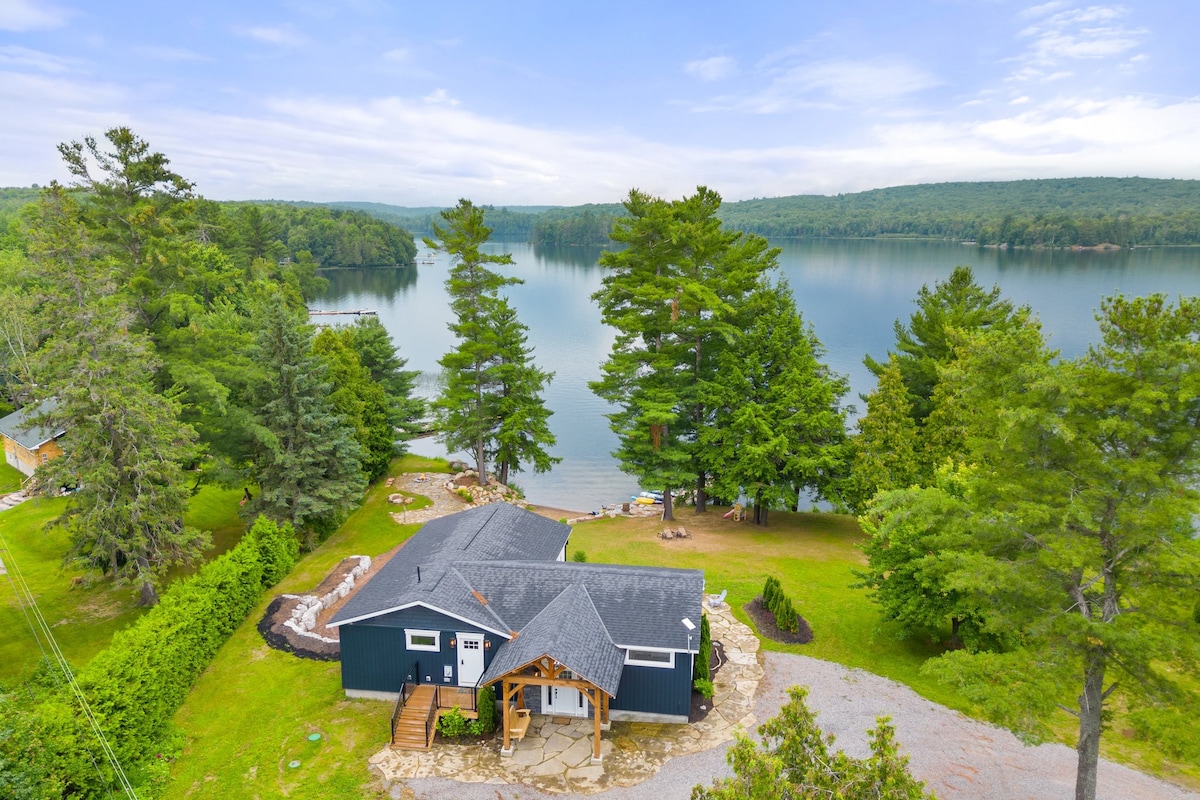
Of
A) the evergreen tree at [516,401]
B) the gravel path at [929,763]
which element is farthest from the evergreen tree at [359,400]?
the gravel path at [929,763]

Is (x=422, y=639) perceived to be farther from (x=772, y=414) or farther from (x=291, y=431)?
(x=772, y=414)

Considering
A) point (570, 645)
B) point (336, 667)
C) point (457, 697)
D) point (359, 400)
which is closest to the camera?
point (570, 645)

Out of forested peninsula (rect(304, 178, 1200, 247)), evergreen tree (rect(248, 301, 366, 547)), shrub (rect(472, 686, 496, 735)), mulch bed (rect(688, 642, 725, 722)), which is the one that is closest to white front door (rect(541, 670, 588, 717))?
shrub (rect(472, 686, 496, 735))

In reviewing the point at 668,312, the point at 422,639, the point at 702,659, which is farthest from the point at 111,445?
the point at 668,312

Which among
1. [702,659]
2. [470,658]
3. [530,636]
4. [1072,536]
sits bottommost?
[702,659]

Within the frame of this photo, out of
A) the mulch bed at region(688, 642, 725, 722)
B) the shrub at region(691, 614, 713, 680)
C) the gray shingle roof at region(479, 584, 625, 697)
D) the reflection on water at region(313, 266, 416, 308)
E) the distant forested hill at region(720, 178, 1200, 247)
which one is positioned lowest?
the mulch bed at region(688, 642, 725, 722)

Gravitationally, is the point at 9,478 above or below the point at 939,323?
below

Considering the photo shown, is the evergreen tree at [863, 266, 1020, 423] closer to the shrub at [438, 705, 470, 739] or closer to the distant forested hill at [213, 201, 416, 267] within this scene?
the shrub at [438, 705, 470, 739]
